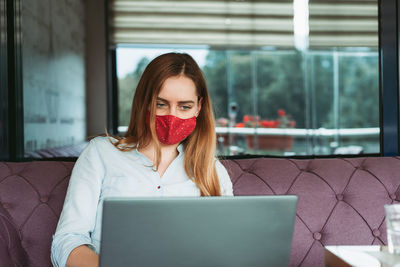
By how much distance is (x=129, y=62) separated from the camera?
5152 millimetres

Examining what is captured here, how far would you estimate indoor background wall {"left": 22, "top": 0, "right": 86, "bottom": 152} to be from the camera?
3006 mm

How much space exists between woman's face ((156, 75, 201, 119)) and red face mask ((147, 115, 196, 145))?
21mm

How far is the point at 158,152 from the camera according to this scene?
4.57 feet

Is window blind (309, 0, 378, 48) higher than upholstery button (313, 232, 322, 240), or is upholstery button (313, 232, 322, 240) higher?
window blind (309, 0, 378, 48)

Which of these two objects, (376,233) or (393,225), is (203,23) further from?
(393,225)

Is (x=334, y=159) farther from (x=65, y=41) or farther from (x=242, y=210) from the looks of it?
(x=65, y=41)

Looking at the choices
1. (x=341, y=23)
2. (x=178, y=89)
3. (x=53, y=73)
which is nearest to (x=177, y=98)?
(x=178, y=89)

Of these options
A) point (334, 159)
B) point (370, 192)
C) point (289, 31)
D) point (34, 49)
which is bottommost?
point (370, 192)

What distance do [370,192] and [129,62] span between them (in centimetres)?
403

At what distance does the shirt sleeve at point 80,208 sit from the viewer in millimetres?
1135

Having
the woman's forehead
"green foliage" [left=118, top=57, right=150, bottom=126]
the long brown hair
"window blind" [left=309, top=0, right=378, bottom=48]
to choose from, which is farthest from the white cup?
"window blind" [left=309, top=0, right=378, bottom=48]

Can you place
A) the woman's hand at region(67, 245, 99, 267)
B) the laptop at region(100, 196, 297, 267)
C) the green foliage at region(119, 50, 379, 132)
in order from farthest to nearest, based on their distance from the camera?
the green foliage at region(119, 50, 379, 132)
the woman's hand at region(67, 245, 99, 267)
the laptop at region(100, 196, 297, 267)

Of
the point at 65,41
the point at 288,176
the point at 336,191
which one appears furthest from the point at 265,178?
the point at 65,41

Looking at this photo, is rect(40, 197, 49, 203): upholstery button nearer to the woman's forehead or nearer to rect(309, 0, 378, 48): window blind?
the woman's forehead
